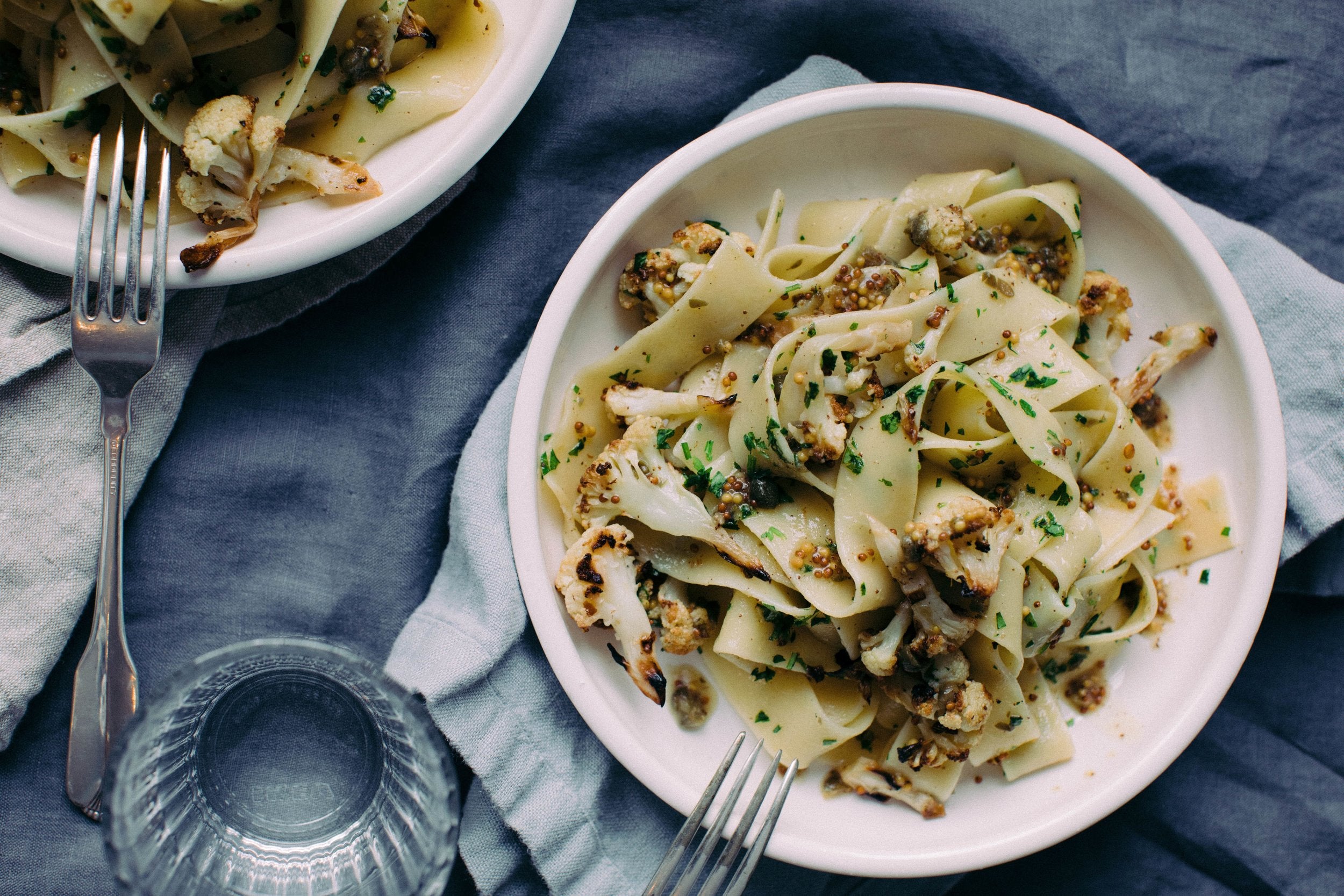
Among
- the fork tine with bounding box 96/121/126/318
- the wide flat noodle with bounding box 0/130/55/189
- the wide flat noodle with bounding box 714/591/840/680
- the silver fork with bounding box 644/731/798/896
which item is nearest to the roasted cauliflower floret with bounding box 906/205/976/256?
the wide flat noodle with bounding box 714/591/840/680

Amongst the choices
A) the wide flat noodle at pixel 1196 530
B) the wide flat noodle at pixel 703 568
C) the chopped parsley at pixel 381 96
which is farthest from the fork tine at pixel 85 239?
the wide flat noodle at pixel 1196 530

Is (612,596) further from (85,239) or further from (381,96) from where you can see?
(85,239)

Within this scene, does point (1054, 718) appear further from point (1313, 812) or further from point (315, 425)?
point (315, 425)

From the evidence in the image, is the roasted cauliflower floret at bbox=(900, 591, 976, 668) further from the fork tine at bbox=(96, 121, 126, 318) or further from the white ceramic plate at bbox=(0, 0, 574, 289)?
the fork tine at bbox=(96, 121, 126, 318)

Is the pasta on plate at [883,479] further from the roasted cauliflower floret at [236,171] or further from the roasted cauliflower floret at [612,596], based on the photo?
the roasted cauliflower floret at [236,171]

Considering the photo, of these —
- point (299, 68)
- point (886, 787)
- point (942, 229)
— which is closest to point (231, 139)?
point (299, 68)

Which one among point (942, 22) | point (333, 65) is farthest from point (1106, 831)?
point (333, 65)
